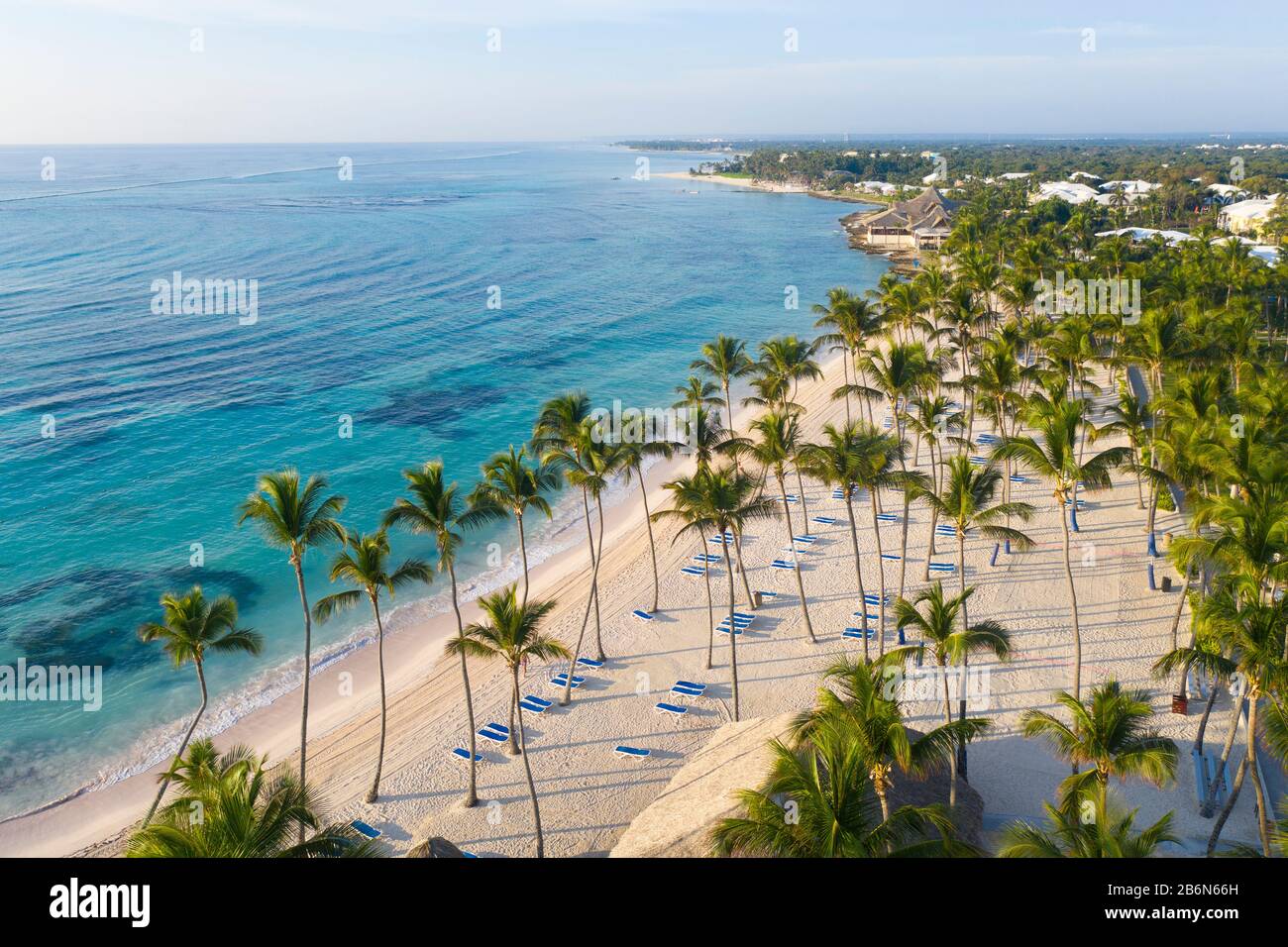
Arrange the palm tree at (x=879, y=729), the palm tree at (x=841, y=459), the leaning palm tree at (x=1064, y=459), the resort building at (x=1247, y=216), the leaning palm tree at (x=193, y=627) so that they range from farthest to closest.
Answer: the resort building at (x=1247, y=216)
the palm tree at (x=841, y=459)
the leaning palm tree at (x=1064, y=459)
the leaning palm tree at (x=193, y=627)
the palm tree at (x=879, y=729)

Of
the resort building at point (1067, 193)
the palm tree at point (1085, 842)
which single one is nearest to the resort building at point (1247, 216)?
the resort building at point (1067, 193)

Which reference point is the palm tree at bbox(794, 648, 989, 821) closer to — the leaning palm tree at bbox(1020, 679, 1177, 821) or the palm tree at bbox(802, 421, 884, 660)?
the leaning palm tree at bbox(1020, 679, 1177, 821)

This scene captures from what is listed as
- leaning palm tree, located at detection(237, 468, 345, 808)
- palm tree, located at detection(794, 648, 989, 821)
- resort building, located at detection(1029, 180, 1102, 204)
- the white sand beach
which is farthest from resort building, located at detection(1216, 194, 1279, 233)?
leaning palm tree, located at detection(237, 468, 345, 808)

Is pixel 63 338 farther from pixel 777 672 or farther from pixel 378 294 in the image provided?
pixel 777 672

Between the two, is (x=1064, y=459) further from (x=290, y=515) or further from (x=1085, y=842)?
(x=290, y=515)

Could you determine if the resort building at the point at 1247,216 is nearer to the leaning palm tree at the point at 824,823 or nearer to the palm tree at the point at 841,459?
the palm tree at the point at 841,459

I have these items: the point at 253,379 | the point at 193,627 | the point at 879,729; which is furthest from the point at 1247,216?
the point at 193,627
